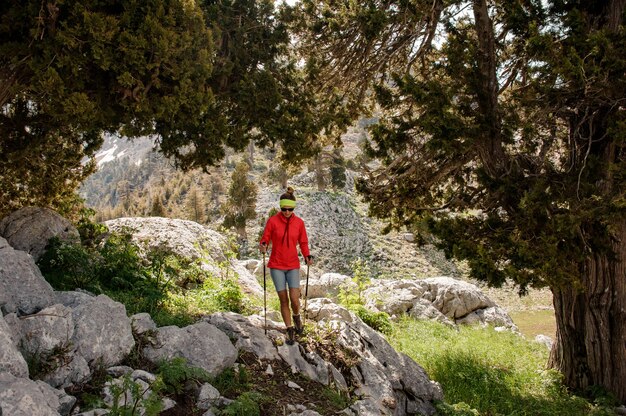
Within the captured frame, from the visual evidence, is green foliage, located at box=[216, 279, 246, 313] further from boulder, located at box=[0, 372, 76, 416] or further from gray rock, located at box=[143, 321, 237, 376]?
boulder, located at box=[0, 372, 76, 416]

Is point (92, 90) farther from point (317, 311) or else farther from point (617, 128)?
point (617, 128)

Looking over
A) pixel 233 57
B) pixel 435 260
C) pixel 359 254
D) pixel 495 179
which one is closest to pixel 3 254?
pixel 233 57

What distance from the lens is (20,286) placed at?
197 inches

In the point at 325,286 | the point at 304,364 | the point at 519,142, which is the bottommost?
the point at 325,286

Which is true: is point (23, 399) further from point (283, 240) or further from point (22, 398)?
point (283, 240)

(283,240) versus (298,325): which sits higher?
(283,240)

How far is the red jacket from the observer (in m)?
6.71

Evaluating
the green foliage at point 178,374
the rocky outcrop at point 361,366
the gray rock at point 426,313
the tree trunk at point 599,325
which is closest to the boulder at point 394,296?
the gray rock at point 426,313

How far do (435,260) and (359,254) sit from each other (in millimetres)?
5985

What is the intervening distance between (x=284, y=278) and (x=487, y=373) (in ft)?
17.0

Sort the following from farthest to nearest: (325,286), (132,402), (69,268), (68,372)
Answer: (325,286) < (69,268) < (68,372) < (132,402)

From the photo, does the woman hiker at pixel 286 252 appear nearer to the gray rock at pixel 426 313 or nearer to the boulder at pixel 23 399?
the boulder at pixel 23 399

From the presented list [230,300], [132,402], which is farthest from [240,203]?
[132,402]

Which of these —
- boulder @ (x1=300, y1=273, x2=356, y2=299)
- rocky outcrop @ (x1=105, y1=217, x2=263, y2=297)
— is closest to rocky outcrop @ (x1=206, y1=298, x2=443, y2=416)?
rocky outcrop @ (x1=105, y1=217, x2=263, y2=297)
